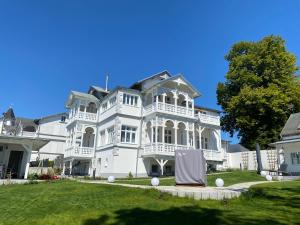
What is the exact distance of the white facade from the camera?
26.7 metres

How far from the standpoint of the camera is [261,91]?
3303cm

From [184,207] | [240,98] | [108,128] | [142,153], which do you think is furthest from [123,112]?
[184,207]

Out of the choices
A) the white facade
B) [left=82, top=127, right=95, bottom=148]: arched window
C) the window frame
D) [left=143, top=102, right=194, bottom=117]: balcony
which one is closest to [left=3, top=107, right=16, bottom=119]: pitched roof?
the white facade

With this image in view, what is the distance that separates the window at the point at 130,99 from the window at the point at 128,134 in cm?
287

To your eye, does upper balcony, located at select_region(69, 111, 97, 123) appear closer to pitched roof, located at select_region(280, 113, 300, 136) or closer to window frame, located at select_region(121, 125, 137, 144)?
window frame, located at select_region(121, 125, 137, 144)

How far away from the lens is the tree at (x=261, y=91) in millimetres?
33000

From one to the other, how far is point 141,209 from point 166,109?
2008 cm

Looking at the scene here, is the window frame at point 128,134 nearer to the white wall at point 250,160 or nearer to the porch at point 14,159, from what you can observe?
the porch at point 14,159

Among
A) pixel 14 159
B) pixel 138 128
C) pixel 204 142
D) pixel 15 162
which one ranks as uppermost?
pixel 138 128

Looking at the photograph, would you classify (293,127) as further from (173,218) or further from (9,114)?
(9,114)

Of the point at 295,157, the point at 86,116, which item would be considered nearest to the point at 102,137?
the point at 86,116

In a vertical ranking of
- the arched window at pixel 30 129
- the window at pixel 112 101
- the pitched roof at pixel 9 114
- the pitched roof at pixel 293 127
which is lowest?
the pitched roof at pixel 293 127

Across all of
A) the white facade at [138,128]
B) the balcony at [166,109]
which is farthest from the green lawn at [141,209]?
the balcony at [166,109]

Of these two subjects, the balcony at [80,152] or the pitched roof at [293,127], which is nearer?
the pitched roof at [293,127]
